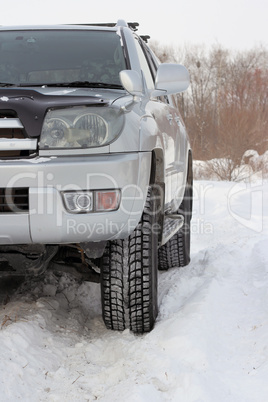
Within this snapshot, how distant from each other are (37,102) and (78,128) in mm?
234

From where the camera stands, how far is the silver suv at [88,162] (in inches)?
96.9

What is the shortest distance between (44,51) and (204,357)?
2264 mm

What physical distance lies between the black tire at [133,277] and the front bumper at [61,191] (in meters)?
0.30

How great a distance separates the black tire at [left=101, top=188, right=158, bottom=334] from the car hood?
680mm

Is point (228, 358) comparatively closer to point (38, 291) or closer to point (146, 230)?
point (146, 230)

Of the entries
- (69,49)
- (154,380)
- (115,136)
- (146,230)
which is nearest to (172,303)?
(146,230)

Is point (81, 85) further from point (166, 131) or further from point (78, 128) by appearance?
point (166, 131)

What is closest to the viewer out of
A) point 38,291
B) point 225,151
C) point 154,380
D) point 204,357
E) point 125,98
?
point 154,380

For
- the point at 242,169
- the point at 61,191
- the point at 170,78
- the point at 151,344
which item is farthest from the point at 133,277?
the point at 242,169

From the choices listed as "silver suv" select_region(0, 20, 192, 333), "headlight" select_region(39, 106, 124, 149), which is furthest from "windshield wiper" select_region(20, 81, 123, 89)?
"headlight" select_region(39, 106, 124, 149)

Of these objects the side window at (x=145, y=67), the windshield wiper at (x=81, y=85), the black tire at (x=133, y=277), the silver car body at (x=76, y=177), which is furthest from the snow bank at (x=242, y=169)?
the silver car body at (x=76, y=177)

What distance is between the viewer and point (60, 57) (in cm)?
349

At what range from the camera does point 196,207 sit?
30.2ft

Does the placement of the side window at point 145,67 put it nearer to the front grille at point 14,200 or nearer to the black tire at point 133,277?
the black tire at point 133,277
